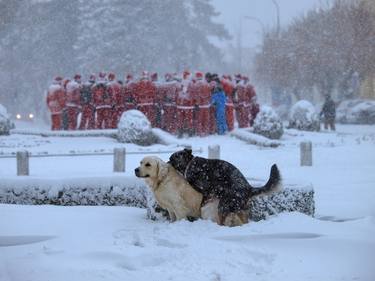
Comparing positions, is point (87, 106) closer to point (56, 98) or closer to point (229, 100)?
point (56, 98)

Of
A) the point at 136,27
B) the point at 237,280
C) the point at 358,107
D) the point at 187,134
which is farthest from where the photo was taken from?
→ the point at 136,27

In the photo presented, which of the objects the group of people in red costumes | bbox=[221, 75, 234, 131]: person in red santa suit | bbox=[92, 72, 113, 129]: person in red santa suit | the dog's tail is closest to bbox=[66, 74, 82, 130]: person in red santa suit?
the group of people in red costumes

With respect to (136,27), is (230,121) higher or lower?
lower

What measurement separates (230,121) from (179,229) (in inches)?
733

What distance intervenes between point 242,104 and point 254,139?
553 centimetres

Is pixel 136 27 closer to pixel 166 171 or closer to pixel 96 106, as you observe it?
pixel 96 106

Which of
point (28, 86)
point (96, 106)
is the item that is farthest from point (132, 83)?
point (28, 86)

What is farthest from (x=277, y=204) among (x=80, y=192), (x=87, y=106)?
(x=87, y=106)

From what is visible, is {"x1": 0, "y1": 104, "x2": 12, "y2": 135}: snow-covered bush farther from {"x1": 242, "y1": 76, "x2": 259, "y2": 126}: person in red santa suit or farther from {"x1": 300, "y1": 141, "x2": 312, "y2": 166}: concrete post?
{"x1": 300, "y1": 141, "x2": 312, "y2": 166}: concrete post

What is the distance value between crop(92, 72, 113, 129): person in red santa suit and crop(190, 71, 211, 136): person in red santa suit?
12.0 ft

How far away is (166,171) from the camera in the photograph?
7.82 meters

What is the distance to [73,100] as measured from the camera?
2619 cm

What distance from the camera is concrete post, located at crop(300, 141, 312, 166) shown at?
51.8ft

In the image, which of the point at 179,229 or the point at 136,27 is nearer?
the point at 179,229
